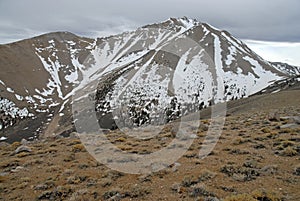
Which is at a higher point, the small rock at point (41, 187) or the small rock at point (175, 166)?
the small rock at point (41, 187)

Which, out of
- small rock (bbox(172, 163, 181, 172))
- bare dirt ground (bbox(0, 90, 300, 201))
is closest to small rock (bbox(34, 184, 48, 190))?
bare dirt ground (bbox(0, 90, 300, 201))

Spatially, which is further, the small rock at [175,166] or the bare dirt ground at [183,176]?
the small rock at [175,166]

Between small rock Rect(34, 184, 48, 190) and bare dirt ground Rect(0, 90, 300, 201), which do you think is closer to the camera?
bare dirt ground Rect(0, 90, 300, 201)

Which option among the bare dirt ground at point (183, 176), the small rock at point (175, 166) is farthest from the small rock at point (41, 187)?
the small rock at point (175, 166)

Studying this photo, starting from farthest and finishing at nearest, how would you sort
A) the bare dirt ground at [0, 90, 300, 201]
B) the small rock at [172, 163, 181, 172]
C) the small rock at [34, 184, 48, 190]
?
the small rock at [172, 163, 181, 172], the small rock at [34, 184, 48, 190], the bare dirt ground at [0, 90, 300, 201]

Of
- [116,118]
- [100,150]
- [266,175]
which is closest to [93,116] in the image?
[116,118]

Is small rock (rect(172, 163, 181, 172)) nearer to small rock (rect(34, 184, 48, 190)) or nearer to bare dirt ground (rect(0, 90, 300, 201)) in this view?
bare dirt ground (rect(0, 90, 300, 201))

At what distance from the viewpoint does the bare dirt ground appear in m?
11.7

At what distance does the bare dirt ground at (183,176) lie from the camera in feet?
38.4

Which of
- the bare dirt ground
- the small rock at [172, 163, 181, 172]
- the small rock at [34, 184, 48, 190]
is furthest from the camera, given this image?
the small rock at [172, 163, 181, 172]

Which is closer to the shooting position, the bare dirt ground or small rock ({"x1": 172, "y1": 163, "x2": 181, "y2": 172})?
the bare dirt ground

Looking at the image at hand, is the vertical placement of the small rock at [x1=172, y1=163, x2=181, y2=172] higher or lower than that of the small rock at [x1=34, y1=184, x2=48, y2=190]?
lower

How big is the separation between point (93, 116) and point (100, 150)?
520 ft

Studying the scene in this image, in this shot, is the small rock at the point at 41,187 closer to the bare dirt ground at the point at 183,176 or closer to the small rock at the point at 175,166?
the bare dirt ground at the point at 183,176
